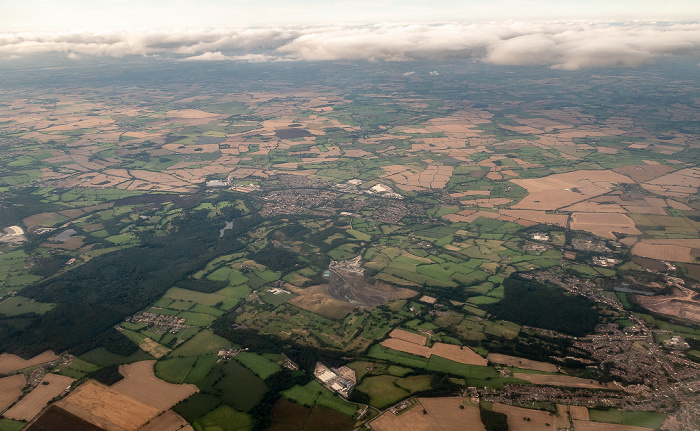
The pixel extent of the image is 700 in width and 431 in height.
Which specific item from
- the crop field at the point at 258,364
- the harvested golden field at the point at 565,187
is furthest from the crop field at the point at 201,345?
the harvested golden field at the point at 565,187

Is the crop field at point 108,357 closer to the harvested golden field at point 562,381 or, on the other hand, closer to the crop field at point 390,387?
the crop field at point 390,387

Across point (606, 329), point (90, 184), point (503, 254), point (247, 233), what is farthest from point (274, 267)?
point (90, 184)

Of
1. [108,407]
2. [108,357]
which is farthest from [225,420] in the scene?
[108,357]

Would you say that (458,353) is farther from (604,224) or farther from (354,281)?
(604,224)

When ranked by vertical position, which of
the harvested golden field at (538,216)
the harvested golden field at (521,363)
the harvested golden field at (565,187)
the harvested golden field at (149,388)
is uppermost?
the harvested golden field at (149,388)

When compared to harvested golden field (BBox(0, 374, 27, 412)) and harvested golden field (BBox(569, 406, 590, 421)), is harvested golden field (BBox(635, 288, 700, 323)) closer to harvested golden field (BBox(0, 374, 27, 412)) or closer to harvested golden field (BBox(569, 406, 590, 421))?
harvested golden field (BBox(569, 406, 590, 421))

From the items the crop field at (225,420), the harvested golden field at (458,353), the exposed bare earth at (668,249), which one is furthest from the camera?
the exposed bare earth at (668,249)

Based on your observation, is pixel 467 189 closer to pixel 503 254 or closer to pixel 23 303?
pixel 503 254
